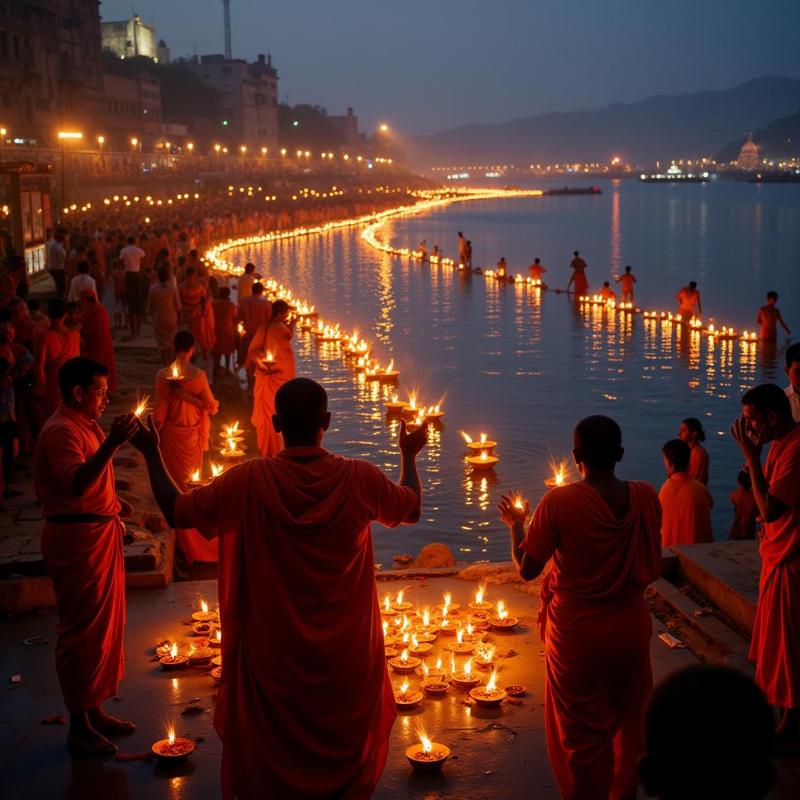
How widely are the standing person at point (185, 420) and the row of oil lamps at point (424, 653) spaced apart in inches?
72.7

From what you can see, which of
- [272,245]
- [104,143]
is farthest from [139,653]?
[104,143]

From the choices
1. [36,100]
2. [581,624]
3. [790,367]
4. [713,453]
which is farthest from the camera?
[36,100]

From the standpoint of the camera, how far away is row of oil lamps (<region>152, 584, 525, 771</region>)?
197 inches

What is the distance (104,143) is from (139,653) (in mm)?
71436

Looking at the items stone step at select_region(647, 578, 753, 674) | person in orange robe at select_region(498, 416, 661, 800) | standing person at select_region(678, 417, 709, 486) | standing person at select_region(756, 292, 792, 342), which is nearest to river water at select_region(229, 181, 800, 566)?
standing person at select_region(756, 292, 792, 342)

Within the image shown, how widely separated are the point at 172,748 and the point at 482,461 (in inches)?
288

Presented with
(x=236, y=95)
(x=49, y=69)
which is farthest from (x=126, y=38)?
(x=49, y=69)

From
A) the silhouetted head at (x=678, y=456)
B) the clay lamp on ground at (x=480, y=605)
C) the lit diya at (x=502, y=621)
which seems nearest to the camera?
the lit diya at (x=502, y=621)

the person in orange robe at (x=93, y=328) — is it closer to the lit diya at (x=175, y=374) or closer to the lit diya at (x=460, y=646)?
the lit diya at (x=175, y=374)

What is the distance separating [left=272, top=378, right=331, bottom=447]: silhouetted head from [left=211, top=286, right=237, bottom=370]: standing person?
469 inches

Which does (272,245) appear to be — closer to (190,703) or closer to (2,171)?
(2,171)

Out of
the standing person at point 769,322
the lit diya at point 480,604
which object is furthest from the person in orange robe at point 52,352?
the standing person at point 769,322

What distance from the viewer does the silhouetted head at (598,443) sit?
4129 mm

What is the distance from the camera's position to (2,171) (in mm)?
19484
